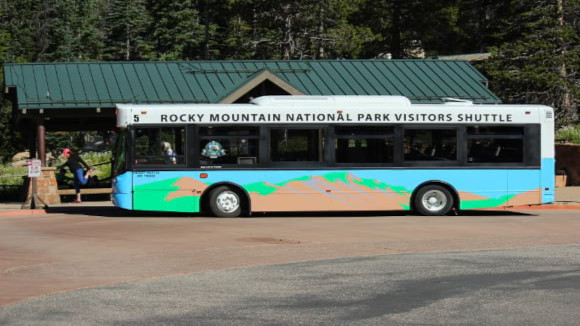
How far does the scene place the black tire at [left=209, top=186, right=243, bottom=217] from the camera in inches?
902

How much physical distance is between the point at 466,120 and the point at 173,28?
63820 mm

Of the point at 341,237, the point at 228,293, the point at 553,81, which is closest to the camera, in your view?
the point at 228,293

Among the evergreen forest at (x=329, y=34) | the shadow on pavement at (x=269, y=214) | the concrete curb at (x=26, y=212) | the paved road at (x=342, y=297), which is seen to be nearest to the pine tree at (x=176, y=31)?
the evergreen forest at (x=329, y=34)

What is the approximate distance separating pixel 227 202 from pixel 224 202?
2.6 inches

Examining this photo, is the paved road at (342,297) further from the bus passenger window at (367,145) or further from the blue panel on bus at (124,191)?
the blue panel on bus at (124,191)

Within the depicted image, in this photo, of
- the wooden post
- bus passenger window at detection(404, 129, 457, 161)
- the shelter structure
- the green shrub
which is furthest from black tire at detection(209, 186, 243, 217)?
the green shrub

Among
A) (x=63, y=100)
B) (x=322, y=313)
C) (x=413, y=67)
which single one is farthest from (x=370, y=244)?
(x=413, y=67)

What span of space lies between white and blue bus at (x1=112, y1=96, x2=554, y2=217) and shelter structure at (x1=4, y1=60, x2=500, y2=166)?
27.3 ft

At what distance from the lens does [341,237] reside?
18.7 metres

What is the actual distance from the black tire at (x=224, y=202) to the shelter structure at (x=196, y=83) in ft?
28.4

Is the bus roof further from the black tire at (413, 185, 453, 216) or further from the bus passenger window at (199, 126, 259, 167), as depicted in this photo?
the black tire at (413, 185, 453, 216)

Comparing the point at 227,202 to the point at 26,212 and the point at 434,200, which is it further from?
the point at 26,212

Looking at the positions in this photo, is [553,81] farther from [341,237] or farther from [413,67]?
[341,237]

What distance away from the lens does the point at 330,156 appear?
23.3 meters
